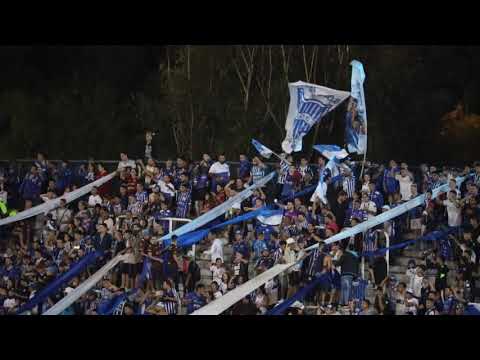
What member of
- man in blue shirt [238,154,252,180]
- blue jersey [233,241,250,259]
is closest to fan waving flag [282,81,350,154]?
man in blue shirt [238,154,252,180]

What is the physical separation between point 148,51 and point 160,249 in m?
2.97

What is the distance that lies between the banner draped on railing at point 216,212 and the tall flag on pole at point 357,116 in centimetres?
136

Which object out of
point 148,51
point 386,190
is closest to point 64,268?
point 148,51

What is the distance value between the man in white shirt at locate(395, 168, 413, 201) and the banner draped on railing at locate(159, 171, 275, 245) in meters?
1.84

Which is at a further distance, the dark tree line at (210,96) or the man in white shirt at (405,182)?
the dark tree line at (210,96)

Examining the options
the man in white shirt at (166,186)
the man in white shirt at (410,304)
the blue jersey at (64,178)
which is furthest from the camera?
the blue jersey at (64,178)

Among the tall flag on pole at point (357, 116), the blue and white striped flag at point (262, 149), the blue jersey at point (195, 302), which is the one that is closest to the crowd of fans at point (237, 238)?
the blue jersey at point (195, 302)

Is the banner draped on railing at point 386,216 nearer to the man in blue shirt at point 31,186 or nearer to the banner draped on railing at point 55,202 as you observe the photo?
the banner draped on railing at point 55,202

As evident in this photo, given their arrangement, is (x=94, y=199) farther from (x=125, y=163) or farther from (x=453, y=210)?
(x=453, y=210)

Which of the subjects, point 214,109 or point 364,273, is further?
point 214,109

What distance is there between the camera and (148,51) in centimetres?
1366

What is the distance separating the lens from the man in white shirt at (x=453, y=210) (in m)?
12.6
